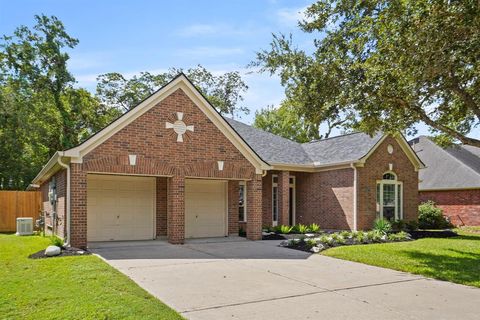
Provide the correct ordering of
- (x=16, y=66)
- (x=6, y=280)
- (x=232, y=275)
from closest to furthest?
(x=6, y=280), (x=232, y=275), (x=16, y=66)

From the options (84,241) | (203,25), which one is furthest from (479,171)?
(84,241)

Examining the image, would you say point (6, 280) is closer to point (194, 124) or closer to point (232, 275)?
point (232, 275)

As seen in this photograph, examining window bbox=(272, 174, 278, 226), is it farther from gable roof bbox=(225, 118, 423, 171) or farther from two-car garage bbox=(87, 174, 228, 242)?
two-car garage bbox=(87, 174, 228, 242)

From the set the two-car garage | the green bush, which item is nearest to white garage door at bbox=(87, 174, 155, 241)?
the two-car garage

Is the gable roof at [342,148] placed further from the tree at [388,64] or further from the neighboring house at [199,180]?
the tree at [388,64]

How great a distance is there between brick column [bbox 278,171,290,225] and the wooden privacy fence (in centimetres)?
1283

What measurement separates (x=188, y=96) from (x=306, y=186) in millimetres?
9639


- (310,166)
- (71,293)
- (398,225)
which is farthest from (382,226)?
(71,293)

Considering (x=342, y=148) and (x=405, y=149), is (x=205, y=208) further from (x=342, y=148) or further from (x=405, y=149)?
(x=405, y=149)

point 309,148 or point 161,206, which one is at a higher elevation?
point 309,148

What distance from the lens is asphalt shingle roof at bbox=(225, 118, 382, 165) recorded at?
64.8 ft

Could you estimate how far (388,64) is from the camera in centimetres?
1041

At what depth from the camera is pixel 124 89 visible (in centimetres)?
3609

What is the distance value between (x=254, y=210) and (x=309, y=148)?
9.18 meters
